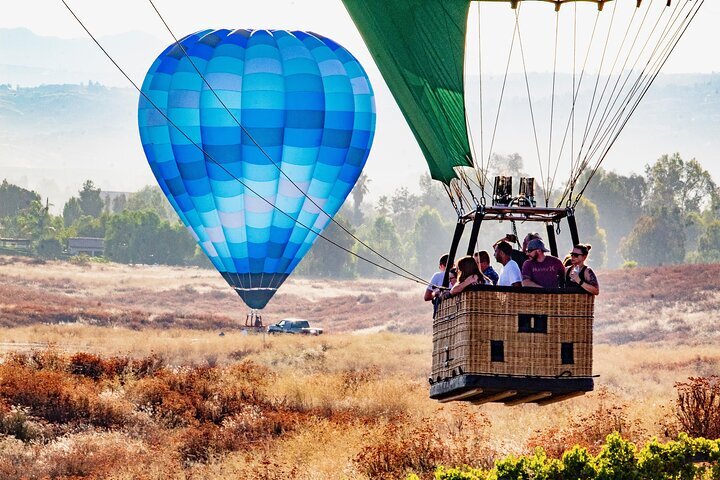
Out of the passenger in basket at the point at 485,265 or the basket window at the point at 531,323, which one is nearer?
the basket window at the point at 531,323

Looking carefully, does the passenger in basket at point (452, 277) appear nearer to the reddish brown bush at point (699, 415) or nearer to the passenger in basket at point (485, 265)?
the passenger in basket at point (485, 265)

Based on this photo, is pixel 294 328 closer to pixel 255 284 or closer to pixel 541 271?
pixel 255 284

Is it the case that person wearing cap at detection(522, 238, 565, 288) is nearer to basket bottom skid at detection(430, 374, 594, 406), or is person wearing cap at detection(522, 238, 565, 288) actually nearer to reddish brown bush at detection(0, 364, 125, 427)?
basket bottom skid at detection(430, 374, 594, 406)

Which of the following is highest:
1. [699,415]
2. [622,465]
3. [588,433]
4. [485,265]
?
[485,265]

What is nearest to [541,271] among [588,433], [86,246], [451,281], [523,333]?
[523,333]

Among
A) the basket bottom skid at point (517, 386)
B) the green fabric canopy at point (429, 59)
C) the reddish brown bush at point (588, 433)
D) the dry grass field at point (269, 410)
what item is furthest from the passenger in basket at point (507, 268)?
the reddish brown bush at point (588, 433)

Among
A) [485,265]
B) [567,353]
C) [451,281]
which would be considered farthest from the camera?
[451,281]

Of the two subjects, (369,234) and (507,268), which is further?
(369,234)

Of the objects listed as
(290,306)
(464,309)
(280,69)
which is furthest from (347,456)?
(290,306)
